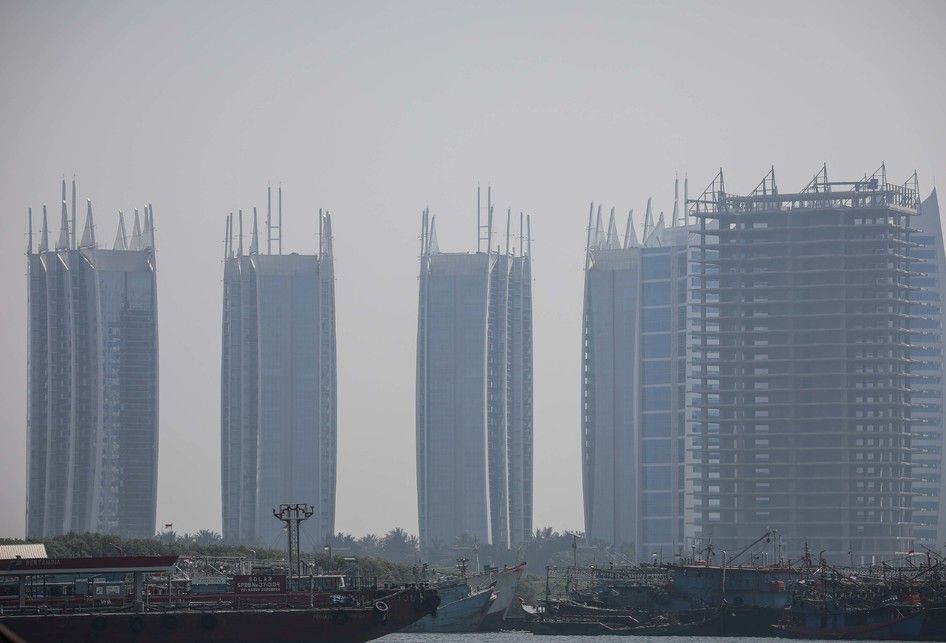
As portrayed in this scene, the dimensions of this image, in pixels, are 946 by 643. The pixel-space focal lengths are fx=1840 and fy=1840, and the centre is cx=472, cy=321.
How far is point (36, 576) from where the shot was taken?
89062 mm

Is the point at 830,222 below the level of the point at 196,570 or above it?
above

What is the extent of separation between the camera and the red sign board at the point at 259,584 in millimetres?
90312

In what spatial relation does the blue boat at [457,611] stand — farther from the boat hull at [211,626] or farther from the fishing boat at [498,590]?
the boat hull at [211,626]

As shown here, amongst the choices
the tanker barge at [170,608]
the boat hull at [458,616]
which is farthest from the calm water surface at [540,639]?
the tanker barge at [170,608]

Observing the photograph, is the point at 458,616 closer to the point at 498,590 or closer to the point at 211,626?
the point at 498,590

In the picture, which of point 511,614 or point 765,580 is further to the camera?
point 511,614

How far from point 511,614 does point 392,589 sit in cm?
5916

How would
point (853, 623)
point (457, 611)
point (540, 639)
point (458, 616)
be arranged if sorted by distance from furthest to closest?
point (458, 616) → point (457, 611) → point (540, 639) → point (853, 623)

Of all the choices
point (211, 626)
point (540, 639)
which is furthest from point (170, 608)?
point (540, 639)

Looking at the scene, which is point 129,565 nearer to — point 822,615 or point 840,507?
point 822,615

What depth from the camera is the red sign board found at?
90.3 meters

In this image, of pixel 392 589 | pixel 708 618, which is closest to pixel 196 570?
pixel 392 589

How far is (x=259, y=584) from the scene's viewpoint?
298 ft

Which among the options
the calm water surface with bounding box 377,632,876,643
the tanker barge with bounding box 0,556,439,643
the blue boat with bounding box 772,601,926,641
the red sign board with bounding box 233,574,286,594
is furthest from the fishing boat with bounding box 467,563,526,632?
the red sign board with bounding box 233,574,286,594
